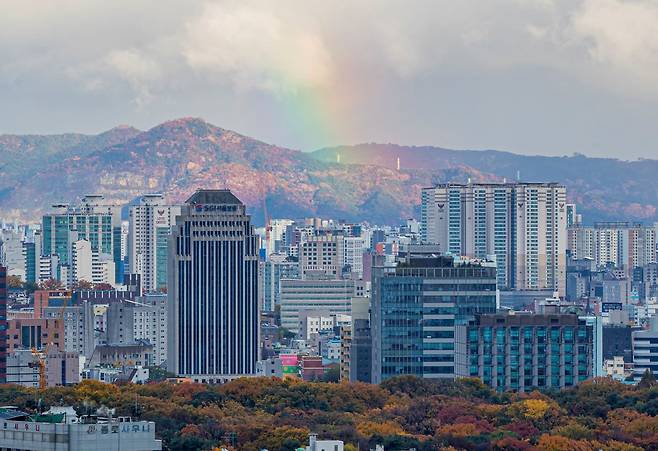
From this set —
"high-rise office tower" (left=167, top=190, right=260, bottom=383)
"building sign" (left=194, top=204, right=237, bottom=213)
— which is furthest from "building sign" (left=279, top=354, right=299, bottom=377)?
"building sign" (left=194, top=204, right=237, bottom=213)

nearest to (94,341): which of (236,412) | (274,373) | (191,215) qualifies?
(191,215)

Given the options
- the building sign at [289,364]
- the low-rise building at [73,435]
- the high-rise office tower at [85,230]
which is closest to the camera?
the low-rise building at [73,435]

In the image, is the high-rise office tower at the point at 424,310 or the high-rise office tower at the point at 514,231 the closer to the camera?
the high-rise office tower at the point at 424,310

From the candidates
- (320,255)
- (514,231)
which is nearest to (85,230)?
(514,231)

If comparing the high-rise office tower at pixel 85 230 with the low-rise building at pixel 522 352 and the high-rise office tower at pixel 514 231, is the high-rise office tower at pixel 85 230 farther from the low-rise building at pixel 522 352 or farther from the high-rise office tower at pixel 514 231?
the low-rise building at pixel 522 352

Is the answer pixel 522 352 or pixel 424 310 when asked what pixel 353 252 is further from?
pixel 522 352

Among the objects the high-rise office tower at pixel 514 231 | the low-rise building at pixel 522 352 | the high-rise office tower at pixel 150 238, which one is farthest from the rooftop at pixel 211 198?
the high-rise office tower at pixel 514 231

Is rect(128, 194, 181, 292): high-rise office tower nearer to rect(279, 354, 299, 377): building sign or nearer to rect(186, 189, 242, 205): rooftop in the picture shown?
rect(186, 189, 242, 205): rooftop

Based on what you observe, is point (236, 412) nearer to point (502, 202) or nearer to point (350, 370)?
point (350, 370)
